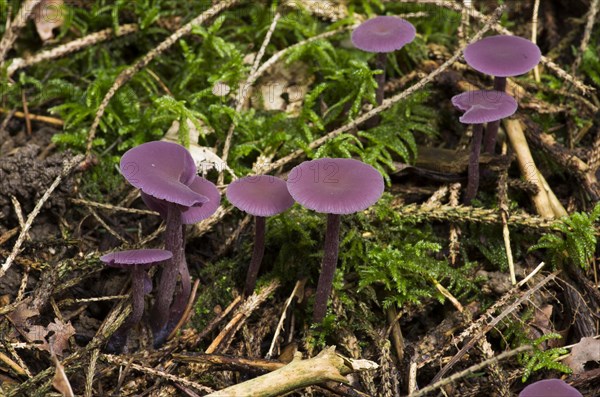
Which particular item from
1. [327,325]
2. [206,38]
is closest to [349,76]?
[206,38]

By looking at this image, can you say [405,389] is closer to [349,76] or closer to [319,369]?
[319,369]

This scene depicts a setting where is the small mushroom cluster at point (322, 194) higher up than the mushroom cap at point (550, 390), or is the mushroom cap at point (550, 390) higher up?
the small mushroom cluster at point (322, 194)

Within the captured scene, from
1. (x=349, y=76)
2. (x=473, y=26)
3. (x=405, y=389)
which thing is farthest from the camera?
(x=473, y=26)

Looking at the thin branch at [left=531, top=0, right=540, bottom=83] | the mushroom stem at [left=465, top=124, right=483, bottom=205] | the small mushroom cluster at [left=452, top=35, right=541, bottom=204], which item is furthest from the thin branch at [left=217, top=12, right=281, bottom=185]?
the thin branch at [left=531, top=0, right=540, bottom=83]

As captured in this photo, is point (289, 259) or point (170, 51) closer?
point (289, 259)

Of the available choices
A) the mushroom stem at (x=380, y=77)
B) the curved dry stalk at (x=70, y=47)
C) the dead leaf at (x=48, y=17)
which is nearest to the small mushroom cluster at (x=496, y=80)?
the mushroom stem at (x=380, y=77)

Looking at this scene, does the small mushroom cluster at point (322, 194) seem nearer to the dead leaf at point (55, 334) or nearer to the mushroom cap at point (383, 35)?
the dead leaf at point (55, 334)
